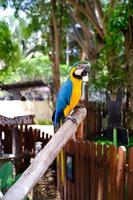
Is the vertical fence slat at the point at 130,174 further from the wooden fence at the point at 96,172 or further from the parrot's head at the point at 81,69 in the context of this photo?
the parrot's head at the point at 81,69

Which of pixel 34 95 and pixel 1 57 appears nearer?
pixel 1 57

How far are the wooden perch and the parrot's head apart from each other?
1.88 feet

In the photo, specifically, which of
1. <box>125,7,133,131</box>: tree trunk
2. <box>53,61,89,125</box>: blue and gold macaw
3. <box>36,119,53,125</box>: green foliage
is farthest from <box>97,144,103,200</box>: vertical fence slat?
<box>36,119,53,125</box>: green foliage

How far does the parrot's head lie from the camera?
10.2ft

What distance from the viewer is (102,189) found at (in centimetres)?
425

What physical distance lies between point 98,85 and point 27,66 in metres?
19.7

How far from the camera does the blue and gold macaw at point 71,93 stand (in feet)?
10.6

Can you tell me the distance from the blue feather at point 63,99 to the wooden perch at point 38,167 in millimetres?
759

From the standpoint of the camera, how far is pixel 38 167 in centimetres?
222

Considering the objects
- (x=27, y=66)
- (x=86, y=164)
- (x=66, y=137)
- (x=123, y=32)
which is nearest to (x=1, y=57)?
(x=123, y=32)

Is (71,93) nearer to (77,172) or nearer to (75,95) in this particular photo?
(75,95)

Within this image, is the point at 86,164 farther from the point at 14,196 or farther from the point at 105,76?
the point at 105,76

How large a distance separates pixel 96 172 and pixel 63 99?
1190 millimetres

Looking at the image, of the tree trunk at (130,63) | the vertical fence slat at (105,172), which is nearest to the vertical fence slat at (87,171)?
the vertical fence slat at (105,172)
